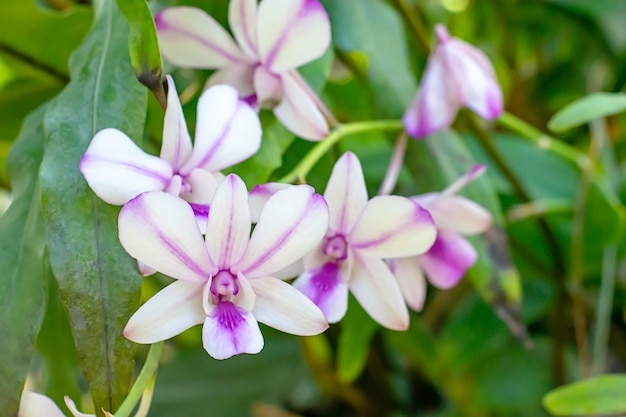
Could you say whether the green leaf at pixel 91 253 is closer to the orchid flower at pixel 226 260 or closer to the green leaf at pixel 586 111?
the orchid flower at pixel 226 260

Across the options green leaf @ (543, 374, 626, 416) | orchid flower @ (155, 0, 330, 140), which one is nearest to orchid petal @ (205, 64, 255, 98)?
orchid flower @ (155, 0, 330, 140)

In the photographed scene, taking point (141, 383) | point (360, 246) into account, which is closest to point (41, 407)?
point (141, 383)

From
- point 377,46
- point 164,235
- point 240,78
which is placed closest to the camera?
point 164,235

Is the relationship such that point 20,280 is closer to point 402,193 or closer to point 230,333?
point 230,333

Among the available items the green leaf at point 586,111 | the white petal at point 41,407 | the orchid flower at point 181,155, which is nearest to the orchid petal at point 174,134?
the orchid flower at point 181,155

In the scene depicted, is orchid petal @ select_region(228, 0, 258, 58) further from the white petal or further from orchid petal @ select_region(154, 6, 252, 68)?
the white petal
